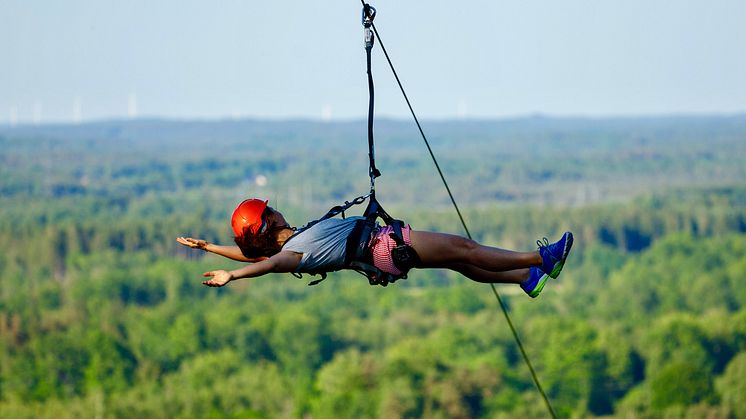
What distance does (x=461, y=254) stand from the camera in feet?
50.1

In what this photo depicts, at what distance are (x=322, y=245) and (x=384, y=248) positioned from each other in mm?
650

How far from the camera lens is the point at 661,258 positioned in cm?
17938

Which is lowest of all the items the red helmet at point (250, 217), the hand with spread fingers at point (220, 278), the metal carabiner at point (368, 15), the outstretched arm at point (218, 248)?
the outstretched arm at point (218, 248)

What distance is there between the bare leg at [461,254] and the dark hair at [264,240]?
1.32 meters

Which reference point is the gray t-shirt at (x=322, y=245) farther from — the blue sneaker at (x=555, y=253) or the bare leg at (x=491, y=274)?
the blue sneaker at (x=555, y=253)

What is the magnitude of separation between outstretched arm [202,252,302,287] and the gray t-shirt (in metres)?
0.10

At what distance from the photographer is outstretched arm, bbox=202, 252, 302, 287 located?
13.4 meters

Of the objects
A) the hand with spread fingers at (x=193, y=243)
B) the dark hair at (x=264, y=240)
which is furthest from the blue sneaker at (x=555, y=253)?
the hand with spread fingers at (x=193, y=243)

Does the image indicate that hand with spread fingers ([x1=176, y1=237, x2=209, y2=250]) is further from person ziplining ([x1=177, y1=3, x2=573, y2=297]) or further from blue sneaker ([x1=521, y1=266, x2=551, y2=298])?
blue sneaker ([x1=521, y1=266, x2=551, y2=298])

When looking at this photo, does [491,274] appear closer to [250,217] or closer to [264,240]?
[264,240]

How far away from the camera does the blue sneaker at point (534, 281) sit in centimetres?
1584

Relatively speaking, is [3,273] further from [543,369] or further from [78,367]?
[543,369]

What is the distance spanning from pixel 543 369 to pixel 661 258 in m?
74.2

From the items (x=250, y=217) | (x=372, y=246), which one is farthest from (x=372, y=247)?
(x=250, y=217)
